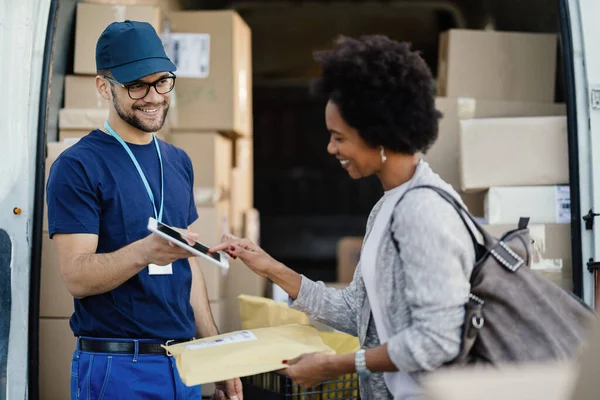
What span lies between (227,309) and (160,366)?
4.25 feet

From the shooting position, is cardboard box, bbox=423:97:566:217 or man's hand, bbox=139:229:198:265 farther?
cardboard box, bbox=423:97:566:217

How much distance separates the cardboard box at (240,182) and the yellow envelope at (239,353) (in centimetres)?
212

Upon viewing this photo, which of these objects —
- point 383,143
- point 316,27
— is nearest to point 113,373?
point 383,143

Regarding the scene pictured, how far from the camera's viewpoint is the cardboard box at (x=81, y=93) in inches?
123

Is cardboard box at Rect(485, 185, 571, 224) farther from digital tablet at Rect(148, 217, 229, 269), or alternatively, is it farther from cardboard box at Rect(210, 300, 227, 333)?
digital tablet at Rect(148, 217, 229, 269)

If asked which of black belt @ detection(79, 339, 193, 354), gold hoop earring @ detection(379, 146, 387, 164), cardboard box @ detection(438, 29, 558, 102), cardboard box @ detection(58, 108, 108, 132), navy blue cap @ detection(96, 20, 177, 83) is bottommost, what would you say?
black belt @ detection(79, 339, 193, 354)

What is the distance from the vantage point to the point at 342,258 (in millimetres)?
5055

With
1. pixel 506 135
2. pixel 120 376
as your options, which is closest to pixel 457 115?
pixel 506 135

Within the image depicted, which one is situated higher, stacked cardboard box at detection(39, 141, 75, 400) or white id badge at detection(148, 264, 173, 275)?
white id badge at detection(148, 264, 173, 275)

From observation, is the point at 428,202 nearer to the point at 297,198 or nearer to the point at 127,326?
the point at 127,326

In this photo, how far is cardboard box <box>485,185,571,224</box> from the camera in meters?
2.91

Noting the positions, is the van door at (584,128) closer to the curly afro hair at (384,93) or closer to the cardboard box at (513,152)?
the cardboard box at (513,152)

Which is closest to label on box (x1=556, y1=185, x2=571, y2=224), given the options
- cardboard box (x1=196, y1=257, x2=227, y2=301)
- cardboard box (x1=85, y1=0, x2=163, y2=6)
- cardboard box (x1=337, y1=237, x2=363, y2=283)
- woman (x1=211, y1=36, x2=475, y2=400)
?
woman (x1=211, y1=36, x2=475, y2=400)

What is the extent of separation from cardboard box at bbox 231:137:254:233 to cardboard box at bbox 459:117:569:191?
145 cm
